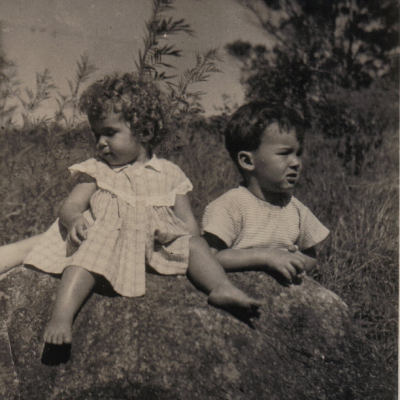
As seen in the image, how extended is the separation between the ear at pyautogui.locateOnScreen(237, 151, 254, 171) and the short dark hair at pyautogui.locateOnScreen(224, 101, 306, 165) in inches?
1.0

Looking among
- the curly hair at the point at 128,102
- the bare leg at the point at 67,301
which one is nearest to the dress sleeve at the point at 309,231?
the curly hair at the point at 128,102

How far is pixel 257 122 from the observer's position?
270 cm

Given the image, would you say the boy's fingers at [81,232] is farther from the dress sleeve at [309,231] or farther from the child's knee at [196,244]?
the dress sleeve at [309,231]

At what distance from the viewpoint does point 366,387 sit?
200cm

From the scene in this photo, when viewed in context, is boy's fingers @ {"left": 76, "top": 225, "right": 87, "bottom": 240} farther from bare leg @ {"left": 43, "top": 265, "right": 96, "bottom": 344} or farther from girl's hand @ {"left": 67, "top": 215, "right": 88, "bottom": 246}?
bare leg @ {"left": 43, "top": 265, "right": 96, "bottom": 344}

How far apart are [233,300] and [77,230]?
0.76m

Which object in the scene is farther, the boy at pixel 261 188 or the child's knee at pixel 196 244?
the boy at pixel 261 188

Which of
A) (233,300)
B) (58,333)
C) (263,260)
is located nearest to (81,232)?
(58,333)

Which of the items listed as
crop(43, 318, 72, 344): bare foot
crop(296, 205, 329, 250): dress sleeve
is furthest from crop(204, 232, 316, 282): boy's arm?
crop(43, 318, 72, 344): bare foot

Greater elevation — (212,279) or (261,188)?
(261,188)

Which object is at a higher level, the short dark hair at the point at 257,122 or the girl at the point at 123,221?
the short dark hair at the point at 257,122

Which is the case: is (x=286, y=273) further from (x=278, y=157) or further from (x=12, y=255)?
(x=12, y=255)

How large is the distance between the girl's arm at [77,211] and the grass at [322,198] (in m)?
0.85

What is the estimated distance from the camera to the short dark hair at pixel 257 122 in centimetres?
269
